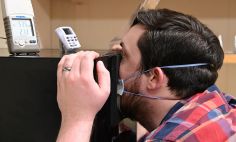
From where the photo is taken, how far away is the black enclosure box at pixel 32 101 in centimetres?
73

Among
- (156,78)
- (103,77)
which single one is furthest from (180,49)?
(103,77)

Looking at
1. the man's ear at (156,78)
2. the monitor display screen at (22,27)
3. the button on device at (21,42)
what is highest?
the monitor display screen at (22,27)

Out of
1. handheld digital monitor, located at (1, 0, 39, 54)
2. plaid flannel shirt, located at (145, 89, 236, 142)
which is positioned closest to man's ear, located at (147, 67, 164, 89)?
plaid flannel shirt, located at (145, 89, 236, 142)

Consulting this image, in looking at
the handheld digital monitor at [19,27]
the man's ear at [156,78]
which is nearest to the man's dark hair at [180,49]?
the man's ear at [156,78]

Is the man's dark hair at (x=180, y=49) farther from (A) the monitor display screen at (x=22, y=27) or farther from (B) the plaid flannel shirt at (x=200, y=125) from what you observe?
(A) the monitor display screen at (x=22, y=27)

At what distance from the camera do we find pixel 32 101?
0.74 m

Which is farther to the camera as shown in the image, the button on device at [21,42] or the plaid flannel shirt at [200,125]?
the button on device at [21,42]

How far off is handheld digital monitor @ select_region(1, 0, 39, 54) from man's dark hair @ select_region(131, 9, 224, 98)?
0.92ft

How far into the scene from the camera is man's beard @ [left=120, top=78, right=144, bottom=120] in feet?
2.77

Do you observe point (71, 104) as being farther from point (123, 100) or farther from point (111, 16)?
point (111, 16)

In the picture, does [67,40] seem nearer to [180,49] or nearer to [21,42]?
[21,42]

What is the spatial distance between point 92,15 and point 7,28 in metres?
1.31

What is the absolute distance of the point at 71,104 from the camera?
70cm

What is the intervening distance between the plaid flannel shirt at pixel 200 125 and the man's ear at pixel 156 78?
0.11 m
